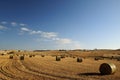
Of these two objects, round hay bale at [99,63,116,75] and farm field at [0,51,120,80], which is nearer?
farm field at [0,51,120,80]

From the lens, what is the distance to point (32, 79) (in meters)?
16.0

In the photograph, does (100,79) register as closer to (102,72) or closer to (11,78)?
(102,72)

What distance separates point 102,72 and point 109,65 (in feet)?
3.44

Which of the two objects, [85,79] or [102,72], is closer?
[85,79]

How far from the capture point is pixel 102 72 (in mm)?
20703

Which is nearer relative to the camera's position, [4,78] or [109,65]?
[4,78]

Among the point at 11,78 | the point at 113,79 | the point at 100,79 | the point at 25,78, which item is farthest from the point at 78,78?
the point at 11,78

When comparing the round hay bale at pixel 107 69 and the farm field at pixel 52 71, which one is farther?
the round hay bale at pixel 107 69

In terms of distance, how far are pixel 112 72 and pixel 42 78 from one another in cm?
777

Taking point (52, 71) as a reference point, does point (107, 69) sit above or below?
above

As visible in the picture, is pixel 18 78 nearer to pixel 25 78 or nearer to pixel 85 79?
pixel 25 78

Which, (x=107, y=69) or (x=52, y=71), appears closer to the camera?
(x=107, y=69)

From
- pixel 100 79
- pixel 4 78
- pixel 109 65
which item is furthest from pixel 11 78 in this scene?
pixel 109 65

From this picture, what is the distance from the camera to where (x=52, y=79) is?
16.3 metres
